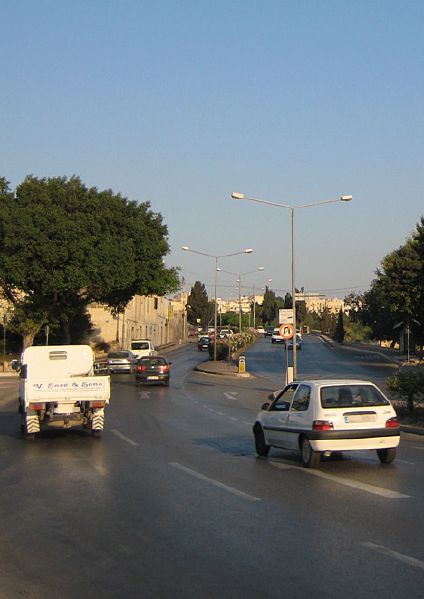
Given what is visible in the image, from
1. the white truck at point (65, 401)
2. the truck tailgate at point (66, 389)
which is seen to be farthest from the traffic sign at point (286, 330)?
the truck tailgate at point (66, 389)

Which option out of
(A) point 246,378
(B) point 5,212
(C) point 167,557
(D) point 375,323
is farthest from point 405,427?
(D) point 375,323

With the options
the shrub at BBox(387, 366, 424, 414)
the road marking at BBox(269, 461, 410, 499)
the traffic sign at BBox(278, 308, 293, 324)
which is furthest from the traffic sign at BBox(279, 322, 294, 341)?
the road marking at BBox(269, 461, 410, 499)

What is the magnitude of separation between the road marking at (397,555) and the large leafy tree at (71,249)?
44.9 meters

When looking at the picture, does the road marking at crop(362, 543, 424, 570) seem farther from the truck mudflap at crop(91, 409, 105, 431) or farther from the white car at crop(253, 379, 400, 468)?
the truck mudflap at crop(91, 409, 105, 431)

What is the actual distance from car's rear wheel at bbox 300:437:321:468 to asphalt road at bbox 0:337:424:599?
0.16 meters

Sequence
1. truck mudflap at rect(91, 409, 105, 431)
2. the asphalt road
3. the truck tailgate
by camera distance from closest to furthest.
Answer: the asphalt road
the truck tailgate
truck mudflap at rect(91, 409, 105, 431)

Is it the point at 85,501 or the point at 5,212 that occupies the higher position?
the point at 5,212

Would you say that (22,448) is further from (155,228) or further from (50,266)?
(155,228)

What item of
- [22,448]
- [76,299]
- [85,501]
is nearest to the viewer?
[85,501]

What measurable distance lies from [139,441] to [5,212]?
120 ft

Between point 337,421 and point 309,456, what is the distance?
79cm

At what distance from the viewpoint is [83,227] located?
5281cm

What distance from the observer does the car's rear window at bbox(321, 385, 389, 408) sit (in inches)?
536

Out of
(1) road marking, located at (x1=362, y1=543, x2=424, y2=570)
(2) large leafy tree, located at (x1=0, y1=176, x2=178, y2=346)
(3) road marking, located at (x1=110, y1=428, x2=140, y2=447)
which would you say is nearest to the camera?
(1) road marking, located at (x1=362, y1=543, x2=424, y2=570)
